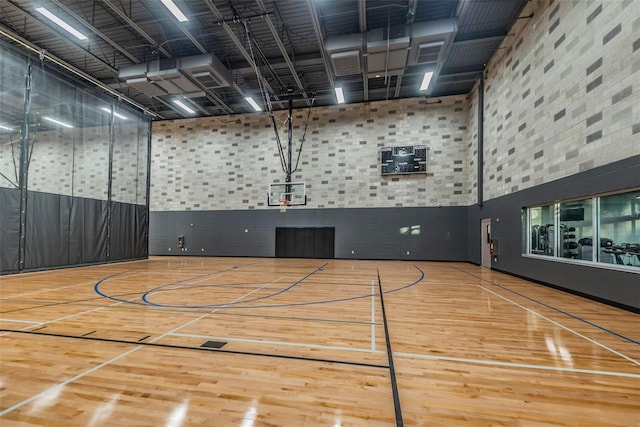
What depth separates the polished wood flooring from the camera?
190cm

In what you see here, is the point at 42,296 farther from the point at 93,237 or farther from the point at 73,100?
the point at 73,100

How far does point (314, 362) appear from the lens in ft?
8.64

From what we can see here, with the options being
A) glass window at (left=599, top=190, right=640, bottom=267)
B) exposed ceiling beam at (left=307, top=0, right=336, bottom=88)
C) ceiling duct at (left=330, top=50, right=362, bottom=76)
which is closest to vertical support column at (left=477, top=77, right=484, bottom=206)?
ceiling duct at (left=330, top=50, right=362, bottom=76)

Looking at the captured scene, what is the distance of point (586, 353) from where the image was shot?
2.92 m

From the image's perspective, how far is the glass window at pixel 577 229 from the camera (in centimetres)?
581

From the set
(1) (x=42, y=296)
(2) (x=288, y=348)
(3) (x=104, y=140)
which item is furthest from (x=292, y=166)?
(2) (x=288, y=348)

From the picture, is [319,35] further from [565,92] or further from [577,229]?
[577,229]

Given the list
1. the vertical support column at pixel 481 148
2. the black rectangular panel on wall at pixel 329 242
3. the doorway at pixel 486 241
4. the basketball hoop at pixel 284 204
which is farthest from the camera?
the black rectangular panel on wall at pixel 329 242

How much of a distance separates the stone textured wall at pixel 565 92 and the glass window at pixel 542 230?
0.75m

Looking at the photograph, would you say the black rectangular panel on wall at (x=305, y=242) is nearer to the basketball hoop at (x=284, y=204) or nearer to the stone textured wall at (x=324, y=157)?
the basketball hoop at (x=284, y=204)

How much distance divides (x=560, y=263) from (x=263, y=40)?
1023 cm

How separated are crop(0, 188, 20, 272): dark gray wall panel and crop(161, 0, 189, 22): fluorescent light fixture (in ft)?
22.1

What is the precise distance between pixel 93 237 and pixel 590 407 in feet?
43.6

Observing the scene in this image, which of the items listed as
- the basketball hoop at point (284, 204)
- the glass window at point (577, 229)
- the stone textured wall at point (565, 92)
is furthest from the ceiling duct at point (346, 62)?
the glass window at point (577, 229)
